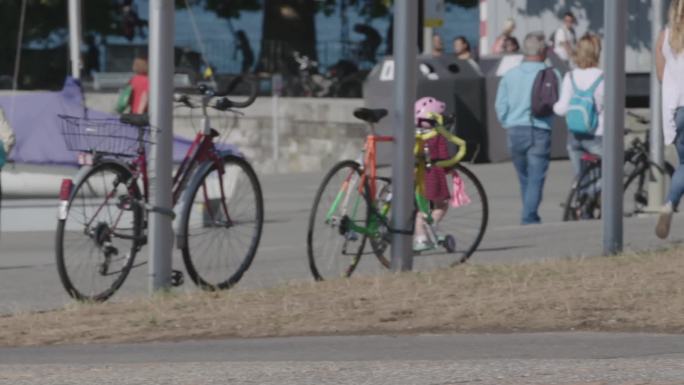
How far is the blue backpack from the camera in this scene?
1641 cm

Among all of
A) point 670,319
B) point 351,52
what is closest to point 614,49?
point 670,319

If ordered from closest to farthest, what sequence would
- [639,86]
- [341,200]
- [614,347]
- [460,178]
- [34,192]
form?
[614,347] < [341,200] < [460,178] < [34,192] < [639,86]

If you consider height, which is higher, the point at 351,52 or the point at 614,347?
the point at 351,52

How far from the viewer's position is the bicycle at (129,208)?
10805 millimetres

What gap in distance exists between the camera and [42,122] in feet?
67.4

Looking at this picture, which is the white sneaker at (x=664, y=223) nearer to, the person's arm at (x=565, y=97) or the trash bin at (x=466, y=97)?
the person's arm at (x=565, y=97)

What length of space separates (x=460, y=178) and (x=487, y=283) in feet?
8.66

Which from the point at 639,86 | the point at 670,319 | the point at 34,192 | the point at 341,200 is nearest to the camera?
the point at 670,319

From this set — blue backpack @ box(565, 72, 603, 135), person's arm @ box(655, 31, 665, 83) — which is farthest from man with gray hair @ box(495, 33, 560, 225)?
person's arm @ box(655, 31, 665, 83)

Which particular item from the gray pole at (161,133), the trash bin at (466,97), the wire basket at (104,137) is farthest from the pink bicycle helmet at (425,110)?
the trash bin at (466,97)

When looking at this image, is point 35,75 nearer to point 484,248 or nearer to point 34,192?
point 34,192

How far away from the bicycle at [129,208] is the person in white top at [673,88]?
248 centimetres

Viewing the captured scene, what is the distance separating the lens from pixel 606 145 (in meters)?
12.4

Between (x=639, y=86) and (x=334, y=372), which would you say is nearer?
(x=334, y=372)
